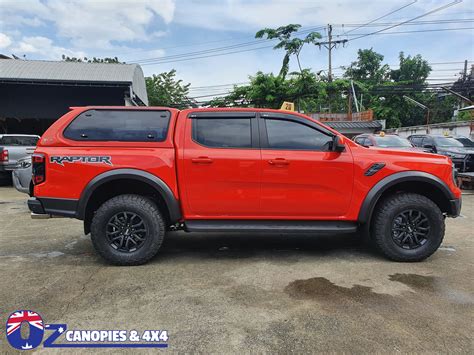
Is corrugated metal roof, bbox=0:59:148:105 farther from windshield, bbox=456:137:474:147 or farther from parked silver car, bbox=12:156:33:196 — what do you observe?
windshield, bbox=456:137:474:147

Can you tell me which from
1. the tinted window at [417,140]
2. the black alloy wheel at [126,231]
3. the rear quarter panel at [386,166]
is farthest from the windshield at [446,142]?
the black alloy wheel at [126,231]

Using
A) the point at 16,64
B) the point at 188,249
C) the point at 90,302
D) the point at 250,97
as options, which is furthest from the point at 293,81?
the point at 90,302

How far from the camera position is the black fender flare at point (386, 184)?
399 centimetres

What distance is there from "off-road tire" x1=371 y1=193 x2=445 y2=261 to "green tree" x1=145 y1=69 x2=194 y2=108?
27932mm

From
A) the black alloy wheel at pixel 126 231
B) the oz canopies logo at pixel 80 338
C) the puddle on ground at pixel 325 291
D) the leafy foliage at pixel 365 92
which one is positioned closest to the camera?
the oz canopies logo at pixel 80 338

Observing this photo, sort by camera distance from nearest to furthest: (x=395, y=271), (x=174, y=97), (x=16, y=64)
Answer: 1. (x=395, y=271)
2. (x=16, y=64)
3. (x=174, y=97)

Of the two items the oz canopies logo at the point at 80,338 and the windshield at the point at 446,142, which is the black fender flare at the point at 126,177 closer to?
the oz canopies logo at the point at 80,338

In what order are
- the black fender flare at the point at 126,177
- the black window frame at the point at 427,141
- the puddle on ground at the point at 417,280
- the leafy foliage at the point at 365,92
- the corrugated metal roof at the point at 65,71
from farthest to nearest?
the leafy foliage at the point at 365,92
the corrugated metal roof at the point at 65,71
the black window frame at the point at 427,141
the black fender flare at the point at 126,177
the puddle on ground at the point at 417,280

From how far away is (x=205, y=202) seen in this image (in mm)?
4031

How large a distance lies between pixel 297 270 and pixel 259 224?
2.20 ft

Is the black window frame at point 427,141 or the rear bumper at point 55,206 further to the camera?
the black window frame at point 427,141

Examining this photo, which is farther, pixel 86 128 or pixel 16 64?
pixel 16 64

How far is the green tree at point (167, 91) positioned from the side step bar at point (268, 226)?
27502 millimetres

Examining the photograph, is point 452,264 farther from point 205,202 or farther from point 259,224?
point 205,202
